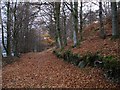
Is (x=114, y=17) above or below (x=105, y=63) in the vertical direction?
above

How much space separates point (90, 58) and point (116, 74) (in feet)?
13.2

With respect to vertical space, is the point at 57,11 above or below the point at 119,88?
above

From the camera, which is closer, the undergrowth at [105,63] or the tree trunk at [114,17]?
the undergrowth at [105,63]

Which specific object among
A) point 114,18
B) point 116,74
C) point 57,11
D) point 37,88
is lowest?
point 37,88

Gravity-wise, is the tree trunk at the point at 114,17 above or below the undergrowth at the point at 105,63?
above

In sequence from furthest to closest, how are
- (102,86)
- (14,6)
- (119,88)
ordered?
(14,6), (102,86), (119,88)

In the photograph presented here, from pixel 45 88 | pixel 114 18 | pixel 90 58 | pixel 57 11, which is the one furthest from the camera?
pixel 57 11

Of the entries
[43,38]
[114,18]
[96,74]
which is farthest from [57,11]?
[43,38]

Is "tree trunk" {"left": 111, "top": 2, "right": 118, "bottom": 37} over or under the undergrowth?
over

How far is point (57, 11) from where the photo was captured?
26.4 meters

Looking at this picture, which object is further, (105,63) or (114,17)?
Answer: (114,17)

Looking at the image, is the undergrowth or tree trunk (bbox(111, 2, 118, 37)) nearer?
the undergrowth

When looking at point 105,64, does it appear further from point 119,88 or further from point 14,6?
point 14,6

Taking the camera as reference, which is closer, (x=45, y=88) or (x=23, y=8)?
(x=45, y=88)
